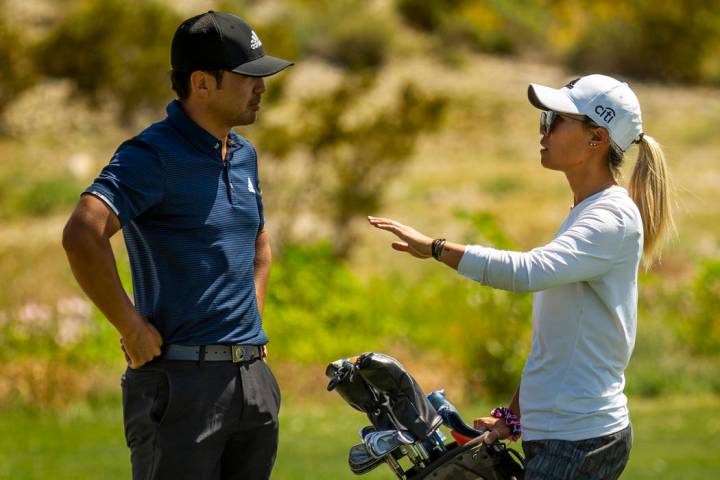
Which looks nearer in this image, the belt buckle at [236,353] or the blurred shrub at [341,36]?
the belt buckle at [236,353]

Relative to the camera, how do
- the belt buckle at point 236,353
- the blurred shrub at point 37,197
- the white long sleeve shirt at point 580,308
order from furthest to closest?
the blurred shrub at point 37,197
the belt buckle at point 236,353
the white long sleeve shirt at point 580,308

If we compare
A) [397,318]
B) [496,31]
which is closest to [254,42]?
[397,318]

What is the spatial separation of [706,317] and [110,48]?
1522cm

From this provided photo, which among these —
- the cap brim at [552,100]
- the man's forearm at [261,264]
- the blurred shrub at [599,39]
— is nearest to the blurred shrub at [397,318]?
the man's forearm at [261,264]

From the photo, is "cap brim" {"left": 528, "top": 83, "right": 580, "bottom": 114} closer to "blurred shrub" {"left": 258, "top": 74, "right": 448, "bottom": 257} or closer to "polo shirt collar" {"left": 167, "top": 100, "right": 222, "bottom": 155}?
"polo shirt collar" {"left": 167, "top": 100, "right": 222, "bottom": 155}

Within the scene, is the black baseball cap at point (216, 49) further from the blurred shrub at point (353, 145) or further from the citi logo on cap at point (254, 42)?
the blurred shrub at point (353, 145)

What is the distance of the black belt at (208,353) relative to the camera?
4012mm

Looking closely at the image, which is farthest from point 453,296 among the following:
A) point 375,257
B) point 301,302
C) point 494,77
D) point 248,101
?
point 494,77

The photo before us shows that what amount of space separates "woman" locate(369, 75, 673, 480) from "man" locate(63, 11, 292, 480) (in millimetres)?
660

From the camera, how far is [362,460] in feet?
12.7

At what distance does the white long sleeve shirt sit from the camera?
354 cm

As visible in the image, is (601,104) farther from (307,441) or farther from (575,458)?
(307,441)

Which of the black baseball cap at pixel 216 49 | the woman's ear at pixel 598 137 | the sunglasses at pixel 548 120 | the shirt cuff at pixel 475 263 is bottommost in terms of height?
the shirt cuff at pixel 475 263

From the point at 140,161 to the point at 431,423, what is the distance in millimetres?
1190
